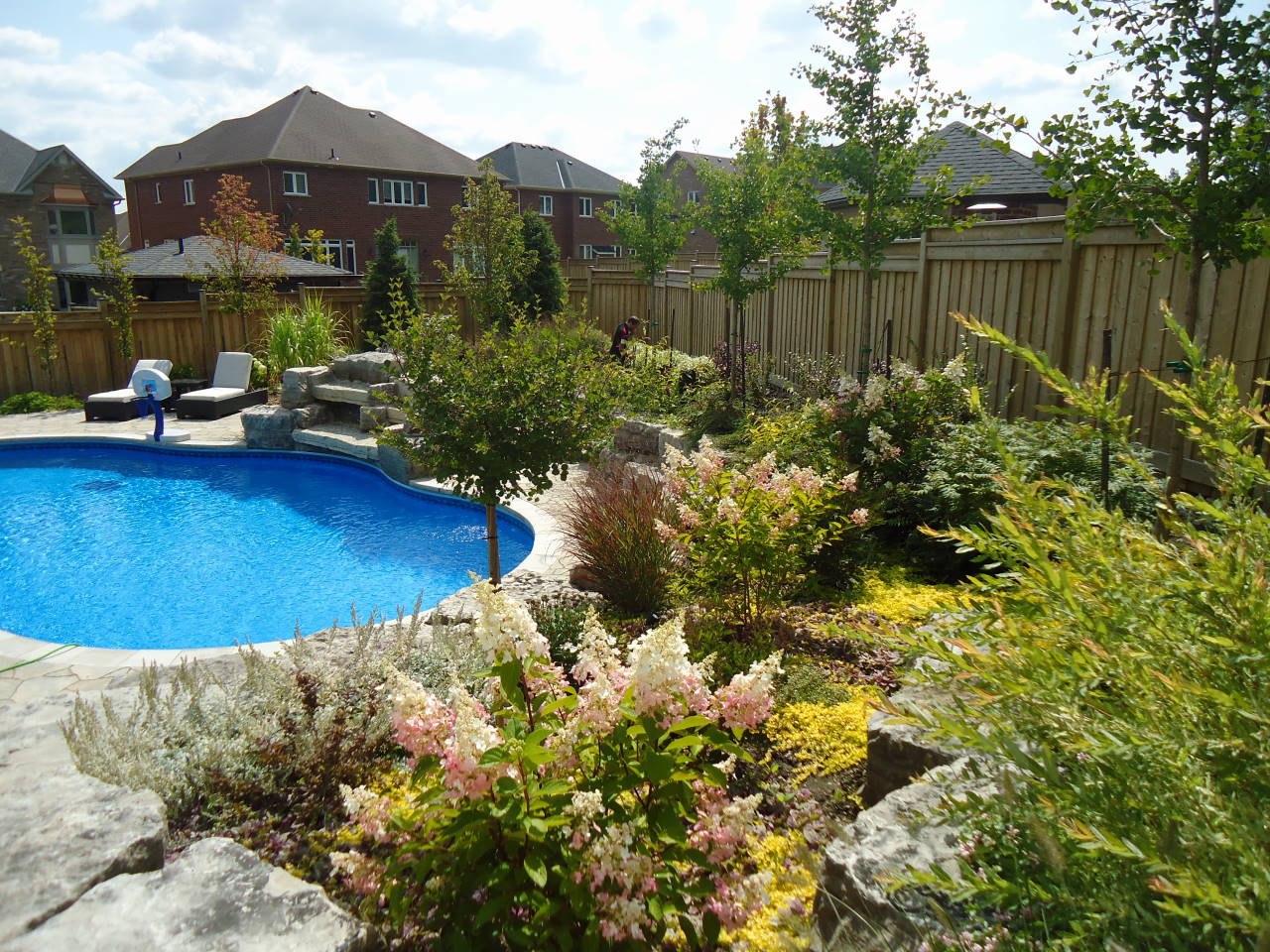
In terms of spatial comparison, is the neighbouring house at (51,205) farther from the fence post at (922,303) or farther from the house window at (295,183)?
the fence post at (922,303)

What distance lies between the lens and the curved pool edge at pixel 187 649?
16.1 ft

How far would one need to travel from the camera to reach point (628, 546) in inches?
197

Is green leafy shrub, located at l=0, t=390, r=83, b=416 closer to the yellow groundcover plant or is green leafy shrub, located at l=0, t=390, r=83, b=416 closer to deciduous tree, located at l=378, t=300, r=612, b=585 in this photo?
deciduous tree, located at l=378, t=300, r=612, b=585

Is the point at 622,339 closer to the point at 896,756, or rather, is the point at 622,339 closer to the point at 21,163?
the point at 896,756

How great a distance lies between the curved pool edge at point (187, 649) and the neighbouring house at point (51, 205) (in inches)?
795

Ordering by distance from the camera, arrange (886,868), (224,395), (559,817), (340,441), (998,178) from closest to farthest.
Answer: (559,817), (886,868), (340,441), (224,395), (998,178)

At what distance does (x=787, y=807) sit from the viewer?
3078 millimetres

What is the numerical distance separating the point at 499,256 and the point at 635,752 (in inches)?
620

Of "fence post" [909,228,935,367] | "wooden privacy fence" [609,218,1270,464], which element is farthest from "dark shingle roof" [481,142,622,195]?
"fence post" [909,228,935,367]

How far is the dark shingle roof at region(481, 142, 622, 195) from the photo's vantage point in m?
40.1

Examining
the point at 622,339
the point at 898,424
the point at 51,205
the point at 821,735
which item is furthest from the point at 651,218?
the point at 51,205

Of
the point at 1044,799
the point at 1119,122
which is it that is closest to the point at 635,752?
the point at 1044,799

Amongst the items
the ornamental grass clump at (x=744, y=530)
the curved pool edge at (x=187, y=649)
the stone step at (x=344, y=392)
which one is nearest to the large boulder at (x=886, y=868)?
the ornamental grass clump at (x=744, y=530)

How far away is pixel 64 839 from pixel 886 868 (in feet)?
7.33
